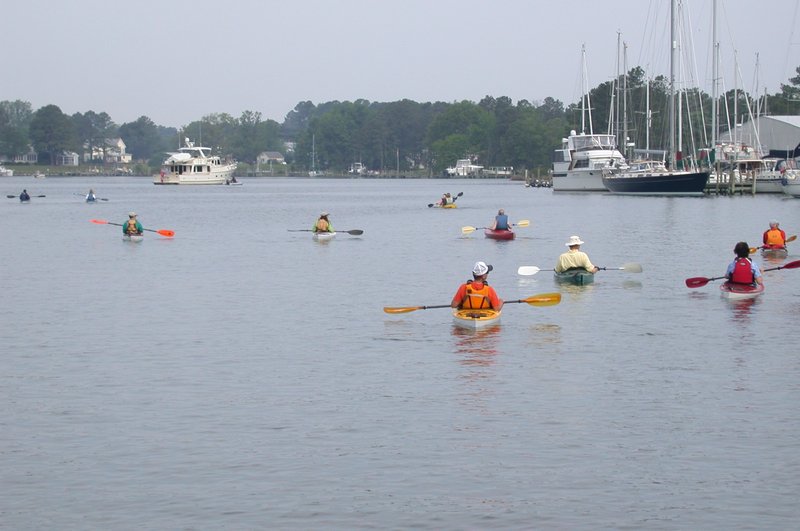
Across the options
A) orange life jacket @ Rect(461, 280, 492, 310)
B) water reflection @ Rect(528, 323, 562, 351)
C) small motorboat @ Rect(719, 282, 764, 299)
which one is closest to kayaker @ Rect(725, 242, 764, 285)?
small motorboat @ Rect(719, 282, 764, 299)

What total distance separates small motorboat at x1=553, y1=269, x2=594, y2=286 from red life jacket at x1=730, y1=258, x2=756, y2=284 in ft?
18.7

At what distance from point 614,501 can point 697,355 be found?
11.3 m

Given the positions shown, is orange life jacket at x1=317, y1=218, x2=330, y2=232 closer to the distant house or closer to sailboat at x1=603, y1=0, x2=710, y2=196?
sailboat at x1=603, y1=0, x2=710, y2=196

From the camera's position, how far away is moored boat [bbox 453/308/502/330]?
28.3 m

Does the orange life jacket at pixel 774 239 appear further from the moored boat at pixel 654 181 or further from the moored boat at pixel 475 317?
the moored boat at pixel 654 181

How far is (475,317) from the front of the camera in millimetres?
28203

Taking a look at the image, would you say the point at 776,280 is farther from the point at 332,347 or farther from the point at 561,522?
the point at 561,522

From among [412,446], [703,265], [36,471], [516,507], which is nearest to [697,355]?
[412,446]

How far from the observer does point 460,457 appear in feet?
57.5

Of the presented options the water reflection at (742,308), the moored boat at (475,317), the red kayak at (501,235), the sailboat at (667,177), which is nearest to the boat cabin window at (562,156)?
the sailboat at (667,177)

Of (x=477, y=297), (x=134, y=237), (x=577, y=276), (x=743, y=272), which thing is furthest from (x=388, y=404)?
(x=134, y=237)

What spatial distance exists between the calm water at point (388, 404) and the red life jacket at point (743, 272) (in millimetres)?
775

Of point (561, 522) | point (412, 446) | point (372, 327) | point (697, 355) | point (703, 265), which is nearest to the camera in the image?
point (561, 522)

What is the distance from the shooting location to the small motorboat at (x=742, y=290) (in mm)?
33469
